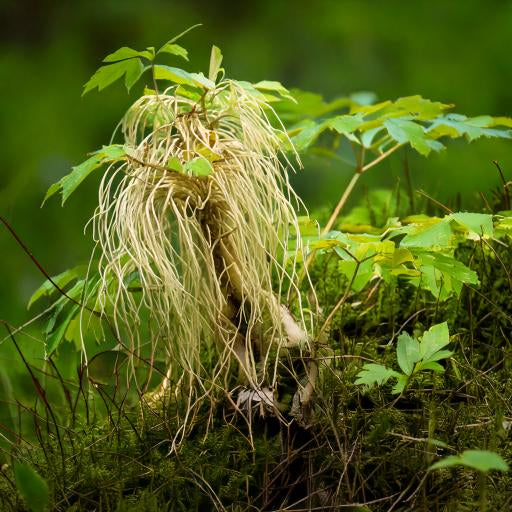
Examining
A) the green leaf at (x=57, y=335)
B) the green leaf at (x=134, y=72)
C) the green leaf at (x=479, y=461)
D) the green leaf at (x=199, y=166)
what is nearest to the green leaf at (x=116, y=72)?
the green leaf at (x=134, y=72)

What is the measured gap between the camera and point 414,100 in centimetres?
171

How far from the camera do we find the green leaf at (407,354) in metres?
1.23

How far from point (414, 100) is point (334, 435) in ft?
2.77

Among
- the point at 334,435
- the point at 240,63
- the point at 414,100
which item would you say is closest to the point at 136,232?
the point at 334,435

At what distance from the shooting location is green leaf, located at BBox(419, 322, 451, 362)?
1.22 meters

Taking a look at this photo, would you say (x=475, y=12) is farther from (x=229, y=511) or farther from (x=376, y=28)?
(x=229, y=511)

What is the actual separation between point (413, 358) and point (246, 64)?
2.79m

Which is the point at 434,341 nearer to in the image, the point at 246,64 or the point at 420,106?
the point at 420,106

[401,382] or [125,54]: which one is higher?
[125,54]

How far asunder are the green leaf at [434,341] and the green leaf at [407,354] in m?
0.01

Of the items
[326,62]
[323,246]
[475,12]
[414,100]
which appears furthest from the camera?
[326,62]

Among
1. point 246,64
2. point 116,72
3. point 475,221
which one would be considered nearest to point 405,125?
point 475,221

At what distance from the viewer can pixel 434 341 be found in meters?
1.23

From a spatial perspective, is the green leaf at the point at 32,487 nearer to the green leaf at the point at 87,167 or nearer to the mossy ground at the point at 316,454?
the mossy ground at the point at 316,454
